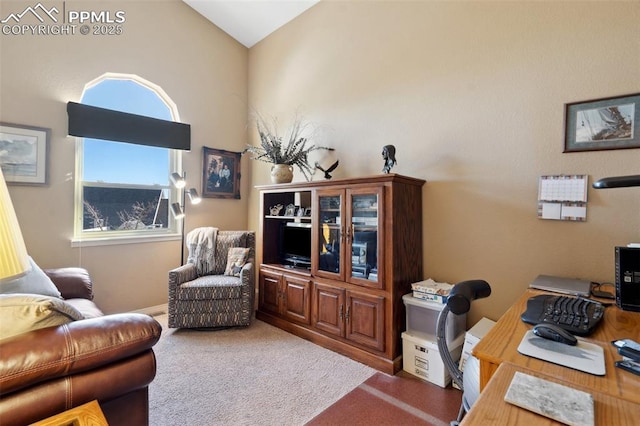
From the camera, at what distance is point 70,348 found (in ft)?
3.81

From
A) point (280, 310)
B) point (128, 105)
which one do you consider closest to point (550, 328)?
point (280, 310)

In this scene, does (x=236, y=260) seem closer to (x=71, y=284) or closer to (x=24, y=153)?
(x=71, y=284)

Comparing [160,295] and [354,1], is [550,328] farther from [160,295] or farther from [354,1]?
[160,295]

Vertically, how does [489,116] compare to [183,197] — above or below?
above

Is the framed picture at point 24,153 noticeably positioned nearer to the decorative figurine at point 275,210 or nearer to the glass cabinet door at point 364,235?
the decorative figurine at point 275,210

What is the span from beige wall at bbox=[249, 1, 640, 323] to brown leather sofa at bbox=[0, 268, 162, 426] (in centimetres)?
220

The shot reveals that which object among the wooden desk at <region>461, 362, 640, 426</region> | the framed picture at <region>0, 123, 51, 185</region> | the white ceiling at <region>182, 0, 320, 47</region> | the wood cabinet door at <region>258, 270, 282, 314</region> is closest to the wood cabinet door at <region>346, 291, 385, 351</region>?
the wood cabinet door at <region>258, 270, 282, 314</region>

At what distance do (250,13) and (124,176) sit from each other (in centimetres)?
257

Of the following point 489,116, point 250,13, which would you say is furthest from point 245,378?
point 250,13

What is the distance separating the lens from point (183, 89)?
384 centimetres

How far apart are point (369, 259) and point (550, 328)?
1561mm

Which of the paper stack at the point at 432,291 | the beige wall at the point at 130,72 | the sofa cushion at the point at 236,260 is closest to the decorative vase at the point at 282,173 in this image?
the sofa cushion at the point at 236,260

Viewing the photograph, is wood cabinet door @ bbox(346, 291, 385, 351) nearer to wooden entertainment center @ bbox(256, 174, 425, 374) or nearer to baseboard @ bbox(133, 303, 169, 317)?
wooden entertainment center @ bbox(256, 174, 425, 374)

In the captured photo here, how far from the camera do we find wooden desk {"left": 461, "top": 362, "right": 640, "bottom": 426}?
61 centimetres
